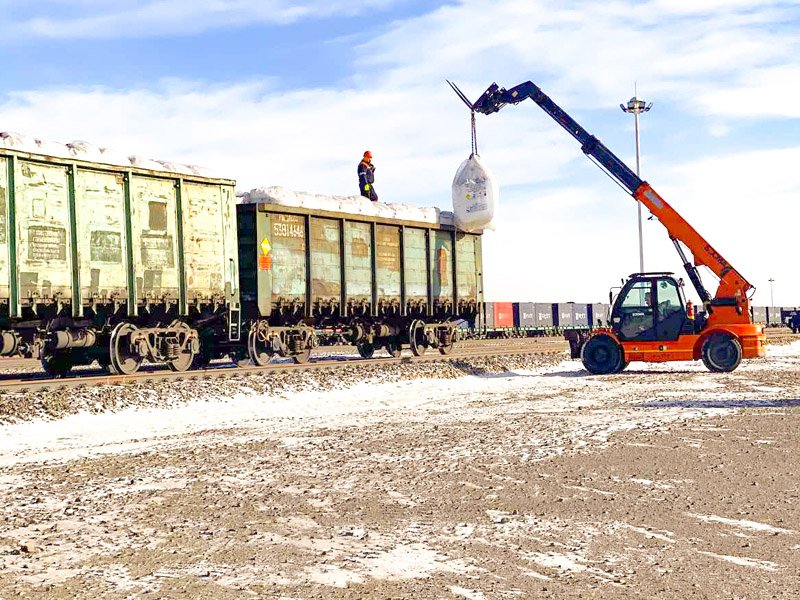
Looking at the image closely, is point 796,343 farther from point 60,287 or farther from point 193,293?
point 60,287

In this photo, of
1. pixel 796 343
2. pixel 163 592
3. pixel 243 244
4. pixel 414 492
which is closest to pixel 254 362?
pixel 243 244

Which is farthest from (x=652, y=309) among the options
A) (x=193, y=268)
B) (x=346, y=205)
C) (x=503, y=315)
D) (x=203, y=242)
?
(x=503, y=315)

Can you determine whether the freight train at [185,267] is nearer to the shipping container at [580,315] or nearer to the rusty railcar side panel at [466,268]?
the rusty railcar side panel at [466,268]

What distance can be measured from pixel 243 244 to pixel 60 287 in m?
4.31

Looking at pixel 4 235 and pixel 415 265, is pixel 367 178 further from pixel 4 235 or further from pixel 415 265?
pixel 4 235

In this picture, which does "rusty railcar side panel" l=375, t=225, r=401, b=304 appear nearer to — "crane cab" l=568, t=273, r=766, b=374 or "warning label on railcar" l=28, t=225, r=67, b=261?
"crane cab" l=568, t=273, r=766, b=374

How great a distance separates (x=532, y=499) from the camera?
6.30 m

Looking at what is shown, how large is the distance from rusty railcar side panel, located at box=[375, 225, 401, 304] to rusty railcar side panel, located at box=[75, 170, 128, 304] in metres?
6.45

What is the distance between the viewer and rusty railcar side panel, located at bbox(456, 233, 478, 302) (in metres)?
21.9

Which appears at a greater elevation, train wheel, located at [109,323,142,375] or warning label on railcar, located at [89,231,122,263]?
warning label on railcar, located at [89,231,122,263]

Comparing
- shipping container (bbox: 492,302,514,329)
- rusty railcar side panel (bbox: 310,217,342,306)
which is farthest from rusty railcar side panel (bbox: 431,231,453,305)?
shipping container (bbox: 492,302,514,329)

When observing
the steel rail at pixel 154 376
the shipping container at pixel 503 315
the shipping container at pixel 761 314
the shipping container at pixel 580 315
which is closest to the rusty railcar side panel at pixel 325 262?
the steel rail at pixel 154 376

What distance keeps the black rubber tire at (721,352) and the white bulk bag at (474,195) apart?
5738mm

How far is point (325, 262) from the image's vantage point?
18547mm
